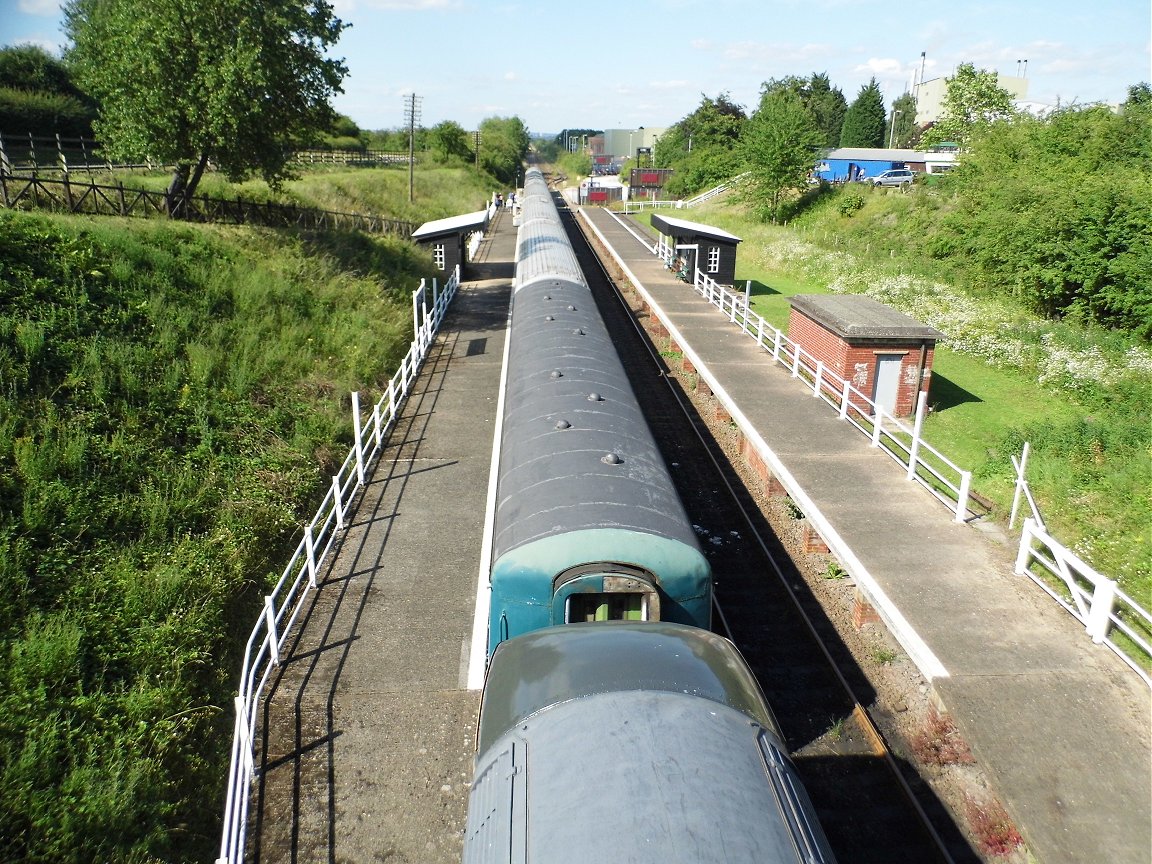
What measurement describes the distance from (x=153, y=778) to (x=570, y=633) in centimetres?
490

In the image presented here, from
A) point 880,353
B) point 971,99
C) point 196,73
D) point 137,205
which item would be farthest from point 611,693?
point 971,99

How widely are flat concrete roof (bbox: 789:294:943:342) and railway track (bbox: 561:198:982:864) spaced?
4239 millimetres

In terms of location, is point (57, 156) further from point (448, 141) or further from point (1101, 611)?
point (448, 141)

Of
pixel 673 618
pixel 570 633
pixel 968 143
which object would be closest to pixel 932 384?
pixel 673 618

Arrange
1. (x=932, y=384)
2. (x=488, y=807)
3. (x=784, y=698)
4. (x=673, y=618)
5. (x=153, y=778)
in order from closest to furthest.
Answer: (x=488, y=807)
(x=673, y=618)
(x=153, y=778)
(x=784, y=698)
(x=932, y=384)

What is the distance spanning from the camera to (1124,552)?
10.5 m

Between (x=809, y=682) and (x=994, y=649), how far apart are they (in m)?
2.14

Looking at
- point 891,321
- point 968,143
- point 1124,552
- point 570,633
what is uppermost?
point 968,143

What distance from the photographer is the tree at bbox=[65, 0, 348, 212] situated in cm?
1950

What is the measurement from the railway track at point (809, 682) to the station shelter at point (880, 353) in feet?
12.7

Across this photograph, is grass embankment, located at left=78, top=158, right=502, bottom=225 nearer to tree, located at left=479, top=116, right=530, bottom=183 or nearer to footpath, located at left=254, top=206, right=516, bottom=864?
footpath, located at left=254, top=206, right=516, bottom=864

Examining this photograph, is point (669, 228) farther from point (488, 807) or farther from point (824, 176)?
point (824, 176)

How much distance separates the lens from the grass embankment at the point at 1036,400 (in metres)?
11.7

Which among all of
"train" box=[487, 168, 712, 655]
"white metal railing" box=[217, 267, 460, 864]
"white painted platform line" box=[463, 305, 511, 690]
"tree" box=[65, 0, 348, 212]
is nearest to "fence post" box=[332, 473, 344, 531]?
"white metal railing" box=[217, 267, 460, 864]
